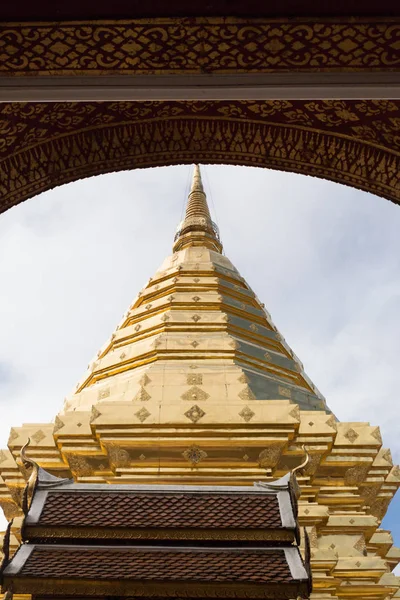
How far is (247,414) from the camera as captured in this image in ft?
36.7

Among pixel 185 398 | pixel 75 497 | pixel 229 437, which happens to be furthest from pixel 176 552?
pixel 185 398

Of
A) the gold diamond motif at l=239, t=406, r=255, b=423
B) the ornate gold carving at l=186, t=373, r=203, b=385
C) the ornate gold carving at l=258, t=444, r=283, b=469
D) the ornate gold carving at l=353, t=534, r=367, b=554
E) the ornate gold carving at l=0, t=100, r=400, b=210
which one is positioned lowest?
the ornate gold carving at l=0, t=100, r=400, b=210

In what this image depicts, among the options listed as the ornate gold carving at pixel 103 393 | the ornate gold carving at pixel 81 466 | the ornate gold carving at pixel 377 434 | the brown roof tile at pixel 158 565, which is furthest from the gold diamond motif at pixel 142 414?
the brown roof tile at pixel 158 565


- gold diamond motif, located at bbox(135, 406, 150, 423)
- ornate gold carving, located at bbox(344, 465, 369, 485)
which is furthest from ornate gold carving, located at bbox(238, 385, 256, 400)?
ornate gold carving, located at bbox(344, 465, 369, 485)

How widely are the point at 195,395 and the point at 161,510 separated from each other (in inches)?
174

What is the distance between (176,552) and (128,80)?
495cm

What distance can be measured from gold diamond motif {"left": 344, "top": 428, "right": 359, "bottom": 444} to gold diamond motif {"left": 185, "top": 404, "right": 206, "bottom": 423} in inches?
92.5

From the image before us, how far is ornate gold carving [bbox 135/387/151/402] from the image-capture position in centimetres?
1202

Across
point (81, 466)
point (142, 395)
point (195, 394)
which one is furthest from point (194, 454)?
point (81, 466)

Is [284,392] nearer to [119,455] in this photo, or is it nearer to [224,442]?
[224,442]

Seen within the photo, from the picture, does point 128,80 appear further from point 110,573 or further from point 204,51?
point 110,573

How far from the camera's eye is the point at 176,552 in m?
7.15

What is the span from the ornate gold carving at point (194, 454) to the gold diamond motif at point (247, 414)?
75 centimetres

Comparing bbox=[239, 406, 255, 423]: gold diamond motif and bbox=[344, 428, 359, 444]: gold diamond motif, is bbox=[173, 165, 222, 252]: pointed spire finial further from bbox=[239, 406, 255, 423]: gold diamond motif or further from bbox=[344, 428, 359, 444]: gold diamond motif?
bbox=[239, 406, 255, 423]: gold diamond motif
